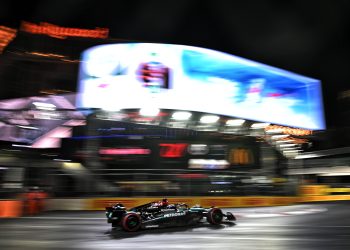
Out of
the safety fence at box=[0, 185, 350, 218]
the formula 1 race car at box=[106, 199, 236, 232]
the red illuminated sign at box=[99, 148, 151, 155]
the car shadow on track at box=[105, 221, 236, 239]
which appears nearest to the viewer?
the car shadow on track at box=[105, 221, 236, 239]

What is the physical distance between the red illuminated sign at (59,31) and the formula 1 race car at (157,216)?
71.8ft

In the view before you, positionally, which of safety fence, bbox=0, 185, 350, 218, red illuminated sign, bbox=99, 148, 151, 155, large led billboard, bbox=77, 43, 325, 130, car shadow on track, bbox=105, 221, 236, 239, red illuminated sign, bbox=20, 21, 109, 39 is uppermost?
red illuminated sign, bbox=20, 21, 109, 39

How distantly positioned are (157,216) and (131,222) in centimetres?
93

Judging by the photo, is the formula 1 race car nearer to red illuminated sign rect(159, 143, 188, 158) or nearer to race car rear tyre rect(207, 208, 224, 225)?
race car rear tyre rect(207, 208, 224, 225)

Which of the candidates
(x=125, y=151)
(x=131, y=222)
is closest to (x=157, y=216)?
(x=131, y=222)

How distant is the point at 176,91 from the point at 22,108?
39.6 ft

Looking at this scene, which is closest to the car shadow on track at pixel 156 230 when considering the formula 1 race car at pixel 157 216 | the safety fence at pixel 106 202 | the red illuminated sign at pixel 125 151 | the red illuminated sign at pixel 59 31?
the formula 1 race car at pixel 157 216

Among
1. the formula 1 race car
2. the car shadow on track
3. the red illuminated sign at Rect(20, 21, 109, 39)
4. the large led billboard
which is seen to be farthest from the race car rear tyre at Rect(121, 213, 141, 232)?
the red illuminated sign at Rect(20, 21, 109, 39)

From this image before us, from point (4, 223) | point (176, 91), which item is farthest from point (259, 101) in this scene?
point (4, 223)

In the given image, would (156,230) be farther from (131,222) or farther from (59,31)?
(59,31)

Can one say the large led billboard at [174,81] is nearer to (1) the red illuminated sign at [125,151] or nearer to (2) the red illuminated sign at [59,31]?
(1) the red illuminated sign at [125,151]

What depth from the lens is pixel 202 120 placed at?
2741cm

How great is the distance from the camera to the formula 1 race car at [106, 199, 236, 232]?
39.0 feet

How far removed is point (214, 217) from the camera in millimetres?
12977
